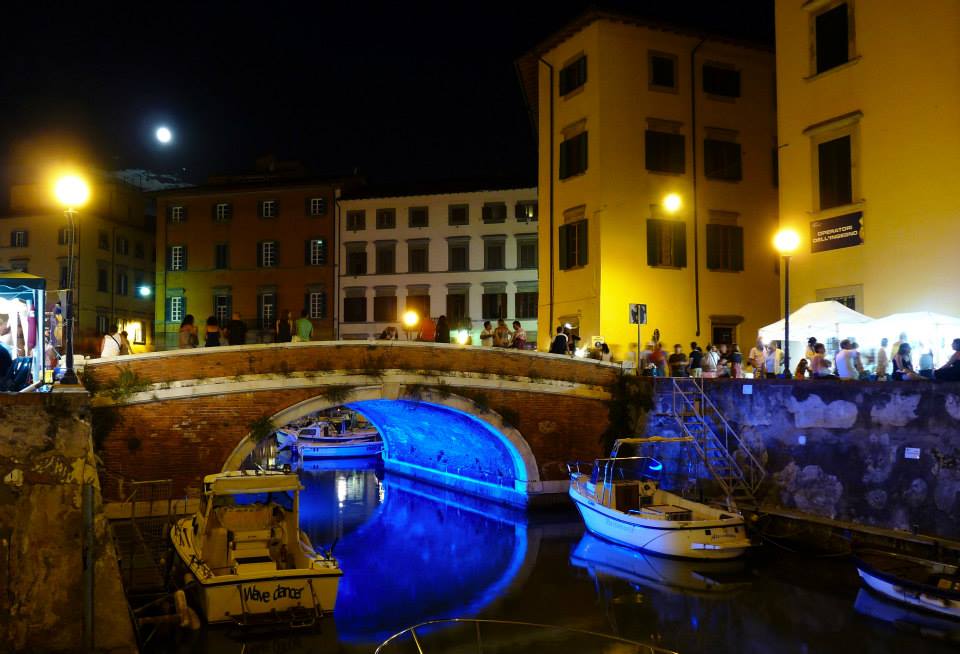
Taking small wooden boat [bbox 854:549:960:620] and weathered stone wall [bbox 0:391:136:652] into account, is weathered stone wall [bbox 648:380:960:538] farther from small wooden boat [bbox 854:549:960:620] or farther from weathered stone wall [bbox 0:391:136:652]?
weathered stone wall [bbox 0:391:136:652]

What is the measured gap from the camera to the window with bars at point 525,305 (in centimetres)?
3425

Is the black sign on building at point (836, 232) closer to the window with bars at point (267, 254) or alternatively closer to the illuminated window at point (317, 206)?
the illuminated window at point (317, 206)

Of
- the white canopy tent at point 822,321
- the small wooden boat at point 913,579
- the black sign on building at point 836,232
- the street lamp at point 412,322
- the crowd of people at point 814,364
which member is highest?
the black sign on building at point 836,232

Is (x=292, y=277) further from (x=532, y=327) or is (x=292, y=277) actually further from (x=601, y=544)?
(x=601, y=544)

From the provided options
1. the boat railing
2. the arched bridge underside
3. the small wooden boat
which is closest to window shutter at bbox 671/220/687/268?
the arched bridge underside

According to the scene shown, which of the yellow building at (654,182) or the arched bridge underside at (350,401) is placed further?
the yellow building at (654,182)

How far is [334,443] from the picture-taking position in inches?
1356

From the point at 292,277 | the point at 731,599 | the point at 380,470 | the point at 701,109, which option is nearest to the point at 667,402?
the point at 731,599

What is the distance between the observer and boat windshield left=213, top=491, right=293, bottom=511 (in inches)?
510

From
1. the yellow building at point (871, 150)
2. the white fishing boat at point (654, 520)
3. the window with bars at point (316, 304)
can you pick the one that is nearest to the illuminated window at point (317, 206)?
the window with bars at point (316, 304)

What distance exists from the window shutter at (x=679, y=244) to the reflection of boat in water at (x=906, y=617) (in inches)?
458

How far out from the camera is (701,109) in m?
23.2

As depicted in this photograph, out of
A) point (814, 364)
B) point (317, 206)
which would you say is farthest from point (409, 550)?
point (317, 206)

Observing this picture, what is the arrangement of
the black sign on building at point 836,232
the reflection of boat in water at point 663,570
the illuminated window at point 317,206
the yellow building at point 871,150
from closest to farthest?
1. the reflection of boat in water at point 663,570
2. the yellow building at point 871,150
3. the black sign on building at point 836,232
4. the illuminated window at point 317,206
